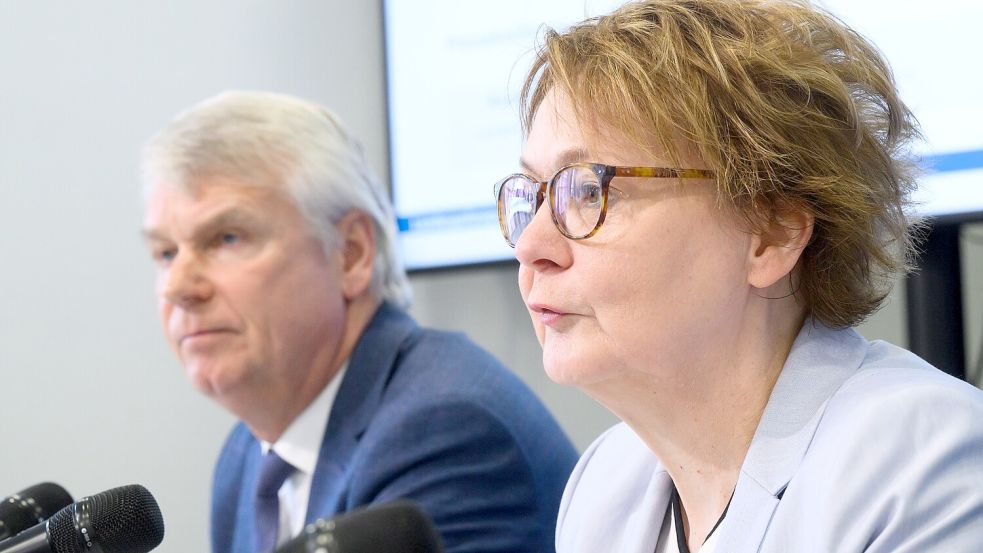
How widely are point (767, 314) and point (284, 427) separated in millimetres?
1219

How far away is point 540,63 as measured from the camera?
138cm

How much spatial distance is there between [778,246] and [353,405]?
1020mm

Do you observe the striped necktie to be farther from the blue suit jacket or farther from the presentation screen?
the presentation screen

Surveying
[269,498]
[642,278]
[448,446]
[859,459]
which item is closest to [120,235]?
[269,498]

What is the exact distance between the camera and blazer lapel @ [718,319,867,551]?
1.12 m

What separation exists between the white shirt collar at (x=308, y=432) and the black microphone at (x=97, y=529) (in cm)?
98

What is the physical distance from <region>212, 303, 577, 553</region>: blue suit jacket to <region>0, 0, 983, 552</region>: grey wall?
0.86 metres

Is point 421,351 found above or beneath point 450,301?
above

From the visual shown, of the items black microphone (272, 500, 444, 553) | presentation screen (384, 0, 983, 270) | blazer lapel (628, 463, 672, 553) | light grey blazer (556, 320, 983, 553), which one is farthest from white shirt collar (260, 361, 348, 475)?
black microphone (272, 500, 444, 553)

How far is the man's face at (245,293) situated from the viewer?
2.10 meters

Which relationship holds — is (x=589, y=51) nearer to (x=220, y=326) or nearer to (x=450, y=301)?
(x=220, y=326)

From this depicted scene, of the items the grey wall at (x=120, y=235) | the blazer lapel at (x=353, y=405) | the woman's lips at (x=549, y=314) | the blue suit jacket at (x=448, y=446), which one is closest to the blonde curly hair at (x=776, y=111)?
the woman's lips at (x=549, y=314)

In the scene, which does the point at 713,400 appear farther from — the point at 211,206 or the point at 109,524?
the point at 211,206

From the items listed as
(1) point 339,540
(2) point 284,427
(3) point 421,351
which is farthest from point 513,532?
(1) point 339,540
